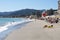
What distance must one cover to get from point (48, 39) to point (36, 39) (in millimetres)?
954

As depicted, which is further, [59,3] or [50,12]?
[50,12]

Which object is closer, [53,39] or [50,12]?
[53,39]

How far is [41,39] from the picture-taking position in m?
13.4

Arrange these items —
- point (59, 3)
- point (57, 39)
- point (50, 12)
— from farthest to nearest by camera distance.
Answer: point (50, 12)
point (59, 3)
point (57, 39)

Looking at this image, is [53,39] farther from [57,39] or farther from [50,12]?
[50,12]

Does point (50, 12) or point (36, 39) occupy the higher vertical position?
point (36, 39)

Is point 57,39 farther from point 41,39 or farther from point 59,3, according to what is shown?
point 59,3

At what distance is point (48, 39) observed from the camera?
13.1 meters

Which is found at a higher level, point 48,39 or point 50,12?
point 48,39

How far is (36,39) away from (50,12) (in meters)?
110

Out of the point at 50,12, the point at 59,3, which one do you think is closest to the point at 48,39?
the point at 59,3

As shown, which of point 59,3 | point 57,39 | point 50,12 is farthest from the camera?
point 50,12

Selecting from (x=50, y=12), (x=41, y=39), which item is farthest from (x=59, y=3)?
(x=41, y=39)

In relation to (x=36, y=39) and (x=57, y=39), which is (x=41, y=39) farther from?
(x=57, y=39)
